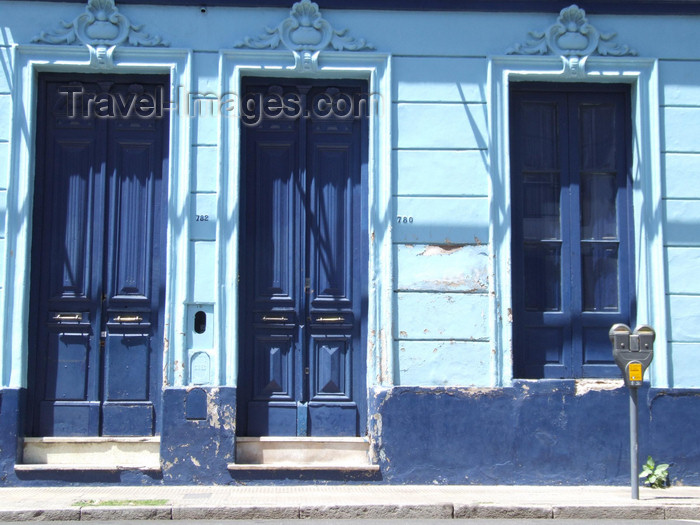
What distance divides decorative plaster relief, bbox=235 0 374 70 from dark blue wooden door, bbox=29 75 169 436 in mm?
1105

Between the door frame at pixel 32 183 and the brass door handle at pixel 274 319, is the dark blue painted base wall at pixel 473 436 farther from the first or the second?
the brass door handle at pixel 274 319

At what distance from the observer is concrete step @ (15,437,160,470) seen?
770cm

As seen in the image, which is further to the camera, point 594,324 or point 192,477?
point 594,324

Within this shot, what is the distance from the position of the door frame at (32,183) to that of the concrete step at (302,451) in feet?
3.00

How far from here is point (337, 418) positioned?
8.01m

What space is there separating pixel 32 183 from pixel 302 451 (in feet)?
11.5

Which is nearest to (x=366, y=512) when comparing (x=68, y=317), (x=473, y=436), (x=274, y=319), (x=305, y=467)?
(x=305, y=467)

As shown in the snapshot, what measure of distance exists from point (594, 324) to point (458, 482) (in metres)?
Answer: 2.00

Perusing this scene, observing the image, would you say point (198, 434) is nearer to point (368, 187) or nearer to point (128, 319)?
point (128, 319)

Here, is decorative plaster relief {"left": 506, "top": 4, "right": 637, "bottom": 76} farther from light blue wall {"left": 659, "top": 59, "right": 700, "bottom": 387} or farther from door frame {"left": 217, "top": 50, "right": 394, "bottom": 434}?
door frame {"left": 217, "top": 50, "right": 394, "bottom": 434}

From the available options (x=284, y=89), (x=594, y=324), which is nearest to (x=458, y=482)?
(x=594, y=324)

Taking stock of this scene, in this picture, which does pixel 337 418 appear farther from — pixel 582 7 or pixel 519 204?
pixel 582 7

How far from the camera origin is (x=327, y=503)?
6727mm

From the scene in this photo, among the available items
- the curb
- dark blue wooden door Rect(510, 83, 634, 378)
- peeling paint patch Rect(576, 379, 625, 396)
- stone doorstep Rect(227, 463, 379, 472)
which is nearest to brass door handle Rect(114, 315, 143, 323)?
stone doorstep Rect(227, 463, 379, 472)
